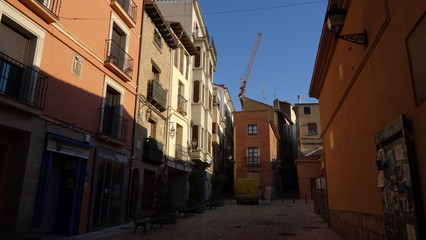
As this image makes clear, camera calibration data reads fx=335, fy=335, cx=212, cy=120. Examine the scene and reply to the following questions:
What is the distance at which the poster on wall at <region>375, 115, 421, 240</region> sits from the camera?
182 inches

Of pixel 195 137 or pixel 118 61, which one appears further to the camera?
pixel 195 137

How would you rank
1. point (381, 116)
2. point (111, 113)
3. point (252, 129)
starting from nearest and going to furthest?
1. point (381, 116)
2. point (111, 113)
3. point (252, 129)

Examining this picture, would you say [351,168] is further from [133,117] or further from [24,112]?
[133,117]

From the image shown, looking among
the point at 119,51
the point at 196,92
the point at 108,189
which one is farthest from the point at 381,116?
the point at 196,92

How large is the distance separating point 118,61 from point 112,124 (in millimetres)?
2810

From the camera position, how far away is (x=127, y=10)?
607 inches

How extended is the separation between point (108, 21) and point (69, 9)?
2.58 metres

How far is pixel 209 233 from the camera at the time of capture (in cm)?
1173

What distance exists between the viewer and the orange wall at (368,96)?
4.73 meters

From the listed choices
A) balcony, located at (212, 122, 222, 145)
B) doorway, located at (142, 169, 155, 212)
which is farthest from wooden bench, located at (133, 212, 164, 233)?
balcony, located at (212, 122, 222, 145)

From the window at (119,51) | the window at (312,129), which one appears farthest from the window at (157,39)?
the window at (312,129)

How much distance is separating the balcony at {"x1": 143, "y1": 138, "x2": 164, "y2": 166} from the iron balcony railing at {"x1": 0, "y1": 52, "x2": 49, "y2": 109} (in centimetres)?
752

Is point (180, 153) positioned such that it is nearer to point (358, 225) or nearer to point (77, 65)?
point (77, 65)

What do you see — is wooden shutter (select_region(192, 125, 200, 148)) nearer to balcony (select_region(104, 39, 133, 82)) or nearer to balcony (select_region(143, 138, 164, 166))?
balcony (select_region(143, 138, 164, 166))
